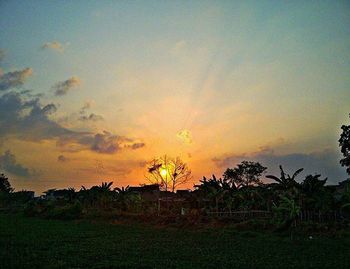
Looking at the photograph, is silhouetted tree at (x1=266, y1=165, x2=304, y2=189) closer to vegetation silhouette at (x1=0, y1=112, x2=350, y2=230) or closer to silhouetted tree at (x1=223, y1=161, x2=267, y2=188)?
vegetation silhouette at (x1=0, y1=112, x2=350, y2=230)

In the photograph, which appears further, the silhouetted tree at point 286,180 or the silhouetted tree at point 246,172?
the silhouetted tree at point 246,172

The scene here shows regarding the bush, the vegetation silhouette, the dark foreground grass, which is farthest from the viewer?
the bush

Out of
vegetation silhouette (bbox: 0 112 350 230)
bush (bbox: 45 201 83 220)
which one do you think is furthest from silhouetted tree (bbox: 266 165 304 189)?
bush (bbox: 45 201 83 220)

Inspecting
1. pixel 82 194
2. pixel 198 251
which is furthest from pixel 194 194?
pixel 198 251

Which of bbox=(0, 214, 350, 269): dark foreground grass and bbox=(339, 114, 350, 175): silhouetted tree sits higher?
bbox=(339, 114, 350, 175): silhouetted tree

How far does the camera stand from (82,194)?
46.3 meters

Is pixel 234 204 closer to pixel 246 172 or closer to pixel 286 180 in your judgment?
pixel 286 180

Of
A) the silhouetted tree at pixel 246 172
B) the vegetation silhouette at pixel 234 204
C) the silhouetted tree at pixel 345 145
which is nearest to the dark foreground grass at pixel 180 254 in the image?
the vegetation silhouette at pixel 234 204

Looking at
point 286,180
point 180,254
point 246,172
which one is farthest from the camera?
point 246,172

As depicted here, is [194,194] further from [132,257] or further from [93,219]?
[132,257]

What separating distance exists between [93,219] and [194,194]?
950cm

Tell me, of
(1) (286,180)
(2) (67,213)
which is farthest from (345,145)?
(2) (67,213)

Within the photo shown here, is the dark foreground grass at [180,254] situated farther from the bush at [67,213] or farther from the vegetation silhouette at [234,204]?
the bush at [67,213]

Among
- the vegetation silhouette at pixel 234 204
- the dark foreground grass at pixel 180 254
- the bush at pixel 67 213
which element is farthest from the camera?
the bush at pixel 67 213
